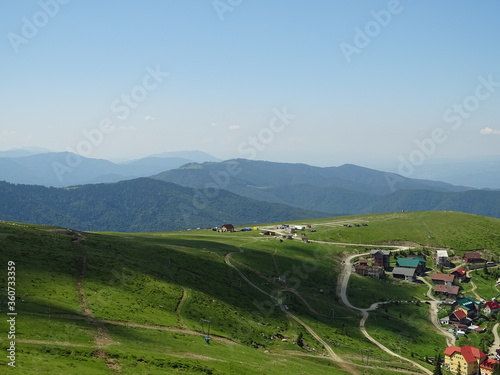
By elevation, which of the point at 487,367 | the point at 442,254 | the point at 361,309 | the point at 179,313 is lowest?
the point at 487,367

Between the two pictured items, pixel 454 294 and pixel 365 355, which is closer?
pixel 365 355

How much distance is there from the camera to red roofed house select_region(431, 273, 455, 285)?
510 ft

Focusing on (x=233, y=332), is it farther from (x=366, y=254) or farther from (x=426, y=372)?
(x=366, y=254)

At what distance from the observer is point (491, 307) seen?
139625mm

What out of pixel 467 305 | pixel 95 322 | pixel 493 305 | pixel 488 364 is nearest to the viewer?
pixel 95 322

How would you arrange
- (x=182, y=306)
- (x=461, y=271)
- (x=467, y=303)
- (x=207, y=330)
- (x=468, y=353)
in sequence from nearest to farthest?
(x=207, y=330)
(x=182, y=306)
(x=468, y=353)
(x=467, y=303)
(x=461, y=271)

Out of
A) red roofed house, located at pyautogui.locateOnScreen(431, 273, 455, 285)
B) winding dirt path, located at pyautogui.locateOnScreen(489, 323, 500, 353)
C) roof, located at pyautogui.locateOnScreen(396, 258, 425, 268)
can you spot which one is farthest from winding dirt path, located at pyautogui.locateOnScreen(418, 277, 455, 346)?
winding dirt path, located at pyautogui.locateOnScreen(489, 323, 500, 353)

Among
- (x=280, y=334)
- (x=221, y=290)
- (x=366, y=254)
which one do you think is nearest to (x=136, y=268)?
(x=221, y=290)

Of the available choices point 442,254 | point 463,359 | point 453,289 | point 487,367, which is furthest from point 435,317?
point 442,254

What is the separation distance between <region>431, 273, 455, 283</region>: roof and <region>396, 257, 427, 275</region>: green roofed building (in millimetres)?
6136

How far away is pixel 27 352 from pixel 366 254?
158 meters

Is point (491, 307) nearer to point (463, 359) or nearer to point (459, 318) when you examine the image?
point (459, 318)

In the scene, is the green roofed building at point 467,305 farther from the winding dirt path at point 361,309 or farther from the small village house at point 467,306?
the winding dirt path at point 361,309

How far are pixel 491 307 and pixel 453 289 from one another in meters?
A: 12.7
